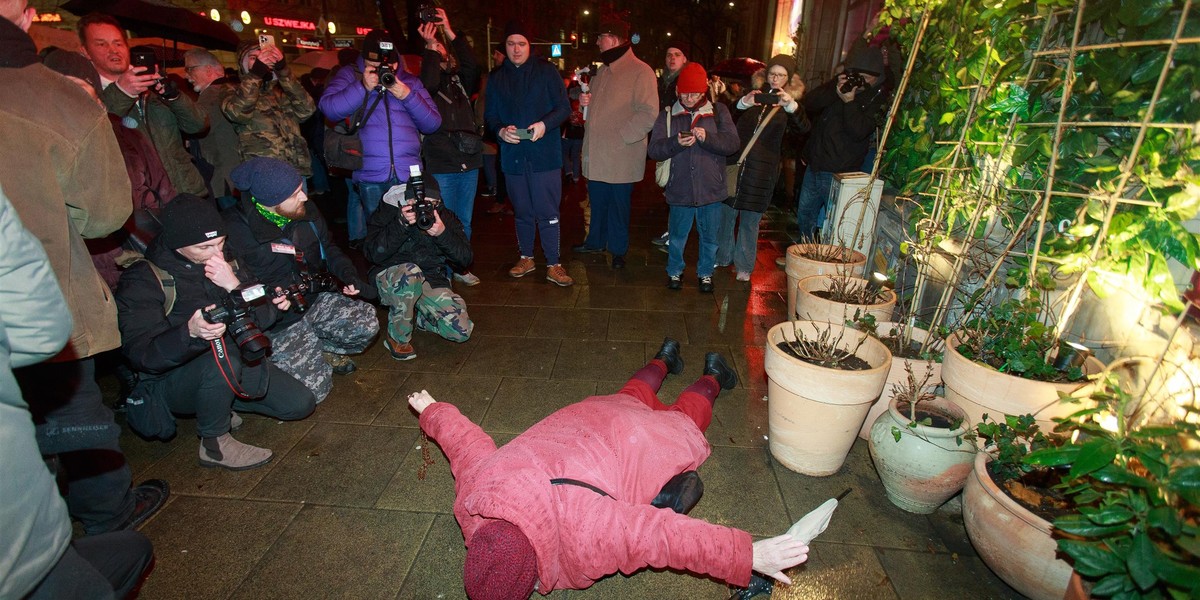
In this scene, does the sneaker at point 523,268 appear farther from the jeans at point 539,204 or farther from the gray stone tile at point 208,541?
the gray stone tile at point 208,541

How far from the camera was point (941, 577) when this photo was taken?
228cm

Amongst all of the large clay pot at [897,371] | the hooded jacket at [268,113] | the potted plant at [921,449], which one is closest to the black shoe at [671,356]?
the large clay pot at [897,371]

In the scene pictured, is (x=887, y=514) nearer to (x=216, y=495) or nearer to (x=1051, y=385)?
(x=1051, y=385)

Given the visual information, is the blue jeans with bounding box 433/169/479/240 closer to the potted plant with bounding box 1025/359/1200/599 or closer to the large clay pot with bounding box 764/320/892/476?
the large clay pot with bounding box 764/320/892/476

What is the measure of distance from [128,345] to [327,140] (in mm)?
2358

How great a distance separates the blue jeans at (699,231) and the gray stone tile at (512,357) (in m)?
1.70

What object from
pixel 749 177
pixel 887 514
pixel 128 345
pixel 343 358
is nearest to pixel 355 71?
pixel 343 358

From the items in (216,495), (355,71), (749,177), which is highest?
(355,71)

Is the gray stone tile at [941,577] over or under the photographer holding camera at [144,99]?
under

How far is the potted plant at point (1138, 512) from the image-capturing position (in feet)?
4.42

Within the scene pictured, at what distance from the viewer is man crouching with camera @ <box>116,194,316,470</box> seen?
Result: 255cm

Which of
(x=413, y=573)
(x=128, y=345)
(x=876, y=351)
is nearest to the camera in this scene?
(x=413, y=573)

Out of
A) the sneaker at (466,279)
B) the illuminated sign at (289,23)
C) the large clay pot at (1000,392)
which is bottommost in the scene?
the sneaker at (466,279)

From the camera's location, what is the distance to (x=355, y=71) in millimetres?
4367
